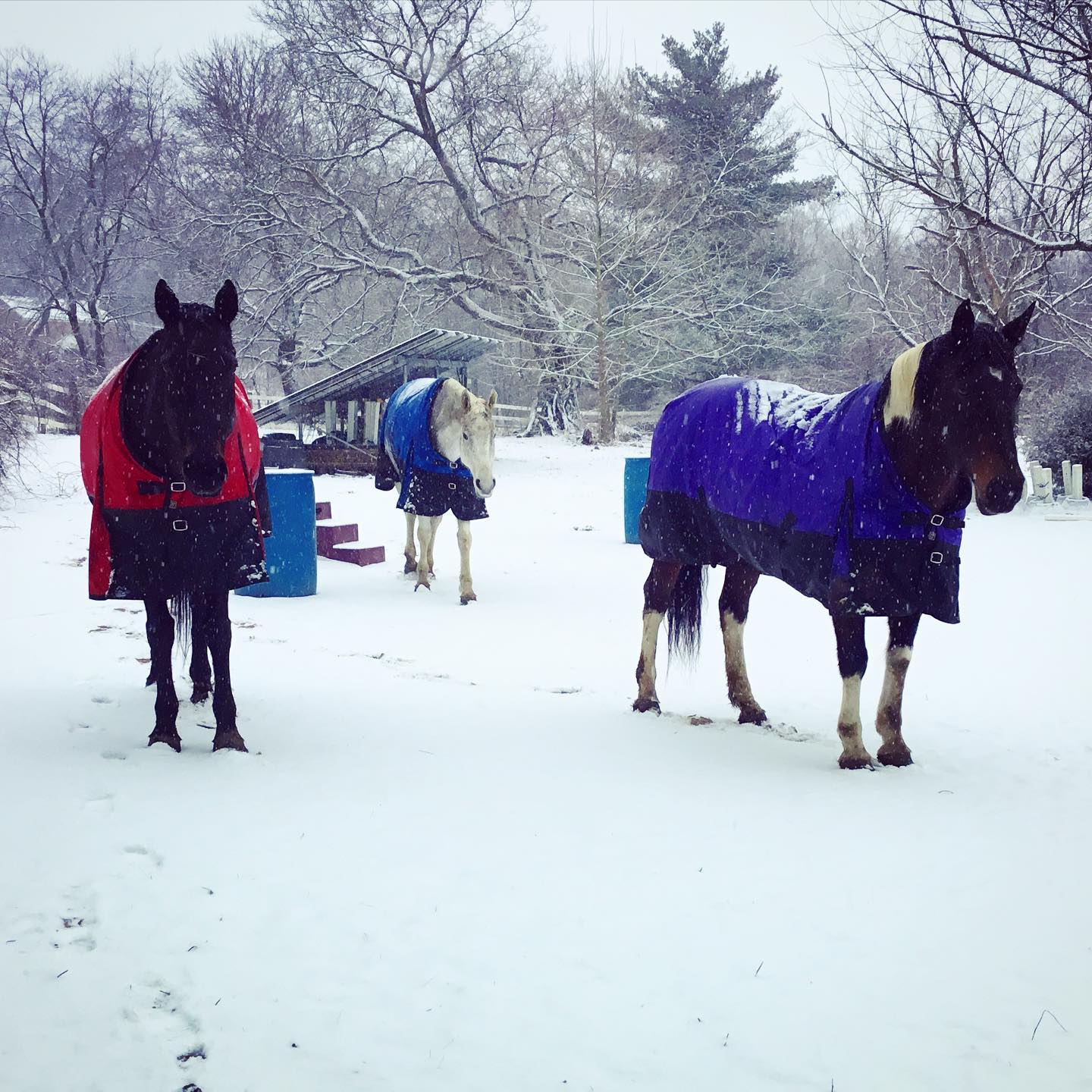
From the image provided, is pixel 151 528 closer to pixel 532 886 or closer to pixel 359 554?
pixel 532 886

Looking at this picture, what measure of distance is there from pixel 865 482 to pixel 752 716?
4.97ft

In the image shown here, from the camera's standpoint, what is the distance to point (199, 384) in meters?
3.52

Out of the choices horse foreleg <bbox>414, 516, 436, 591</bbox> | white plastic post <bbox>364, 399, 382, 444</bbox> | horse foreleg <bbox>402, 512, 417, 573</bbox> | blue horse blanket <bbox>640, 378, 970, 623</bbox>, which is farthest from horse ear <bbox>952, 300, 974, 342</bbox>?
white plastic post <bbox>364, 399, 382, 444</bbox>

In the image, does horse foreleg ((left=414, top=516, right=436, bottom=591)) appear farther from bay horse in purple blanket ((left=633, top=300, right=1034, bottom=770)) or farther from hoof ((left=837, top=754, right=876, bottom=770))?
hoof ((left=837, top=754, right=876, bottom=770))

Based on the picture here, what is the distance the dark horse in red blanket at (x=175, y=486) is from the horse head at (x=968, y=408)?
2.62m

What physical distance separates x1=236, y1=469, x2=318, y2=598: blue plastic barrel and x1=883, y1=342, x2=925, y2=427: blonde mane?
5376 mm

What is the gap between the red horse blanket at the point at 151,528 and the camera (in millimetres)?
3748

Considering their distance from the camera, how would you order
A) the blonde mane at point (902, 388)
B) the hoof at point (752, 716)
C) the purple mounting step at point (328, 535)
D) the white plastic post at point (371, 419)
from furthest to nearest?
the white plastic post at point (371, 419) → the purple mounting step at point (328, 535) → the hoof at point (752, 716) → the blonde mane at point (902, 388)

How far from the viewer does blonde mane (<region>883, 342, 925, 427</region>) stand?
3.63 meters

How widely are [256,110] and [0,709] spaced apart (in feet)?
75.1

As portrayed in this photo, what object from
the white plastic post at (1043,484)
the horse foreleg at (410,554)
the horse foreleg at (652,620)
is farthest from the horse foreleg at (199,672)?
the white plastic post at (1043,484)

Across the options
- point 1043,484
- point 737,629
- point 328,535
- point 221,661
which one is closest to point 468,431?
point 328,535

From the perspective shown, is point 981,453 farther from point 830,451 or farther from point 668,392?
point 668,392

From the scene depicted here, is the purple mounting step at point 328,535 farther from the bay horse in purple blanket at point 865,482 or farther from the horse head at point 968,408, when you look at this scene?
the horse head at point 968,408
